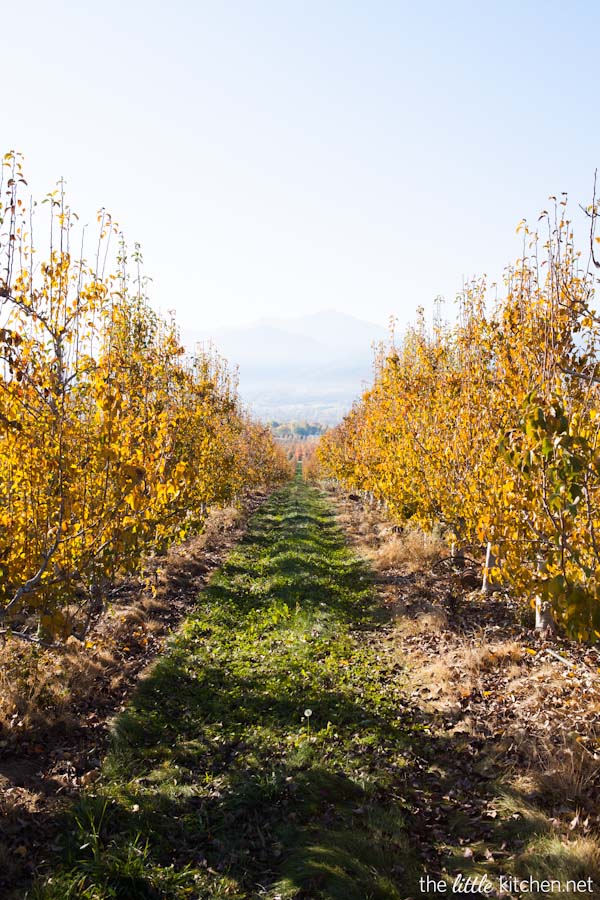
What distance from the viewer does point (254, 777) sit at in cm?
662

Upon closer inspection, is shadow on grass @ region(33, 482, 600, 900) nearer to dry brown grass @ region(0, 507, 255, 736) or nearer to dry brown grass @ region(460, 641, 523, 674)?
dry brown grass @ region(0, 507, 255, 736)

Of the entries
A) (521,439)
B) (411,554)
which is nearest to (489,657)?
(521,439)

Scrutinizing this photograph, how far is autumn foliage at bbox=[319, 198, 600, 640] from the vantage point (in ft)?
13.1

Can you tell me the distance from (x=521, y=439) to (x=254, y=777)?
5.51 meters

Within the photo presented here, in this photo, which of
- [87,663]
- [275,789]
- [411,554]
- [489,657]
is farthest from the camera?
[411,554]

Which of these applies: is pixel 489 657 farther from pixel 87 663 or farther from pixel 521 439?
pixel 87 663

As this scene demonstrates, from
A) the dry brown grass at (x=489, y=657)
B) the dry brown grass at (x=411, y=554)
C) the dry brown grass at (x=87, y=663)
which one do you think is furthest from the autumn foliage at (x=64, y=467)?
the dry brown grass at (x=411, y=554)

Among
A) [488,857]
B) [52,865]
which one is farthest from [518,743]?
[52,865]

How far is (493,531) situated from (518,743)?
9.70 ft

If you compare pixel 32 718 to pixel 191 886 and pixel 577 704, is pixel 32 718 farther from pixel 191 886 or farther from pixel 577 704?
pixel 577 704

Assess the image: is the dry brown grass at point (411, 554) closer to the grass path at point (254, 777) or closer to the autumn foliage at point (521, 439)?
the autumn foliage at point (521, 439)

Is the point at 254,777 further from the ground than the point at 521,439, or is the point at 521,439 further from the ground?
the point at 521,439

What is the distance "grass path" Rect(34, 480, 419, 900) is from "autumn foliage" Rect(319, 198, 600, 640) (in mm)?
2963

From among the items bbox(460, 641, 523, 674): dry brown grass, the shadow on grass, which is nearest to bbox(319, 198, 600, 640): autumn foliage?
bbox(460, 641, 523, 674): dry brown grass
